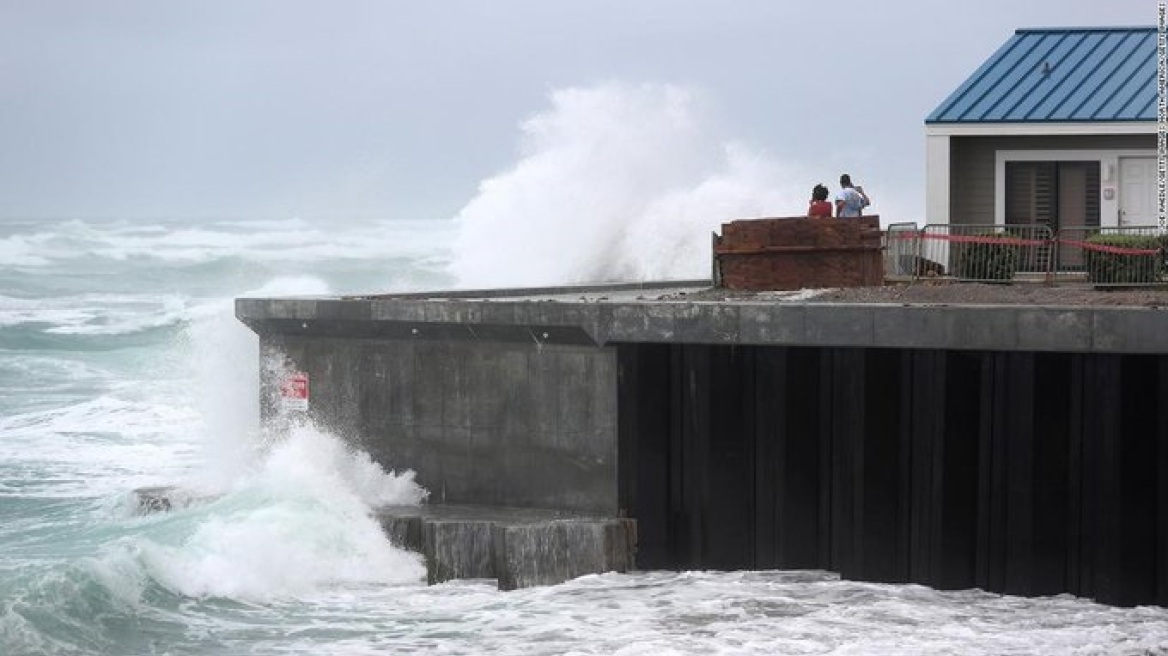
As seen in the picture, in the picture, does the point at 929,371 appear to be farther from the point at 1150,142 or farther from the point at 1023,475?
the point at 1150,142

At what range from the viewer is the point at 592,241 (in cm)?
3841

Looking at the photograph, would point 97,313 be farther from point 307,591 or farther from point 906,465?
point 906,465

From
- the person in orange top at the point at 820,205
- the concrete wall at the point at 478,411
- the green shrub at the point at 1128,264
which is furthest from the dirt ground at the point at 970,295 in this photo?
the concrete wall at the point at 478,411

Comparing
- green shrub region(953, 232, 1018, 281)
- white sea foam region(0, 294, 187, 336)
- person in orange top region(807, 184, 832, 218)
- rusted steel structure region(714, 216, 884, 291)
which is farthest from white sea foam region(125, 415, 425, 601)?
white sea foam region(0, 294, 187, 336)

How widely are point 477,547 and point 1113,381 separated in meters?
5.06

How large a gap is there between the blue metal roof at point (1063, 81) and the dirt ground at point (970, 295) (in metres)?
3.79

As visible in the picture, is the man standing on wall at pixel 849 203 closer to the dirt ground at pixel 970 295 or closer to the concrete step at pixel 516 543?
the dirt ground at pixel 970 295

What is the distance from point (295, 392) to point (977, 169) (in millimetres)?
10170

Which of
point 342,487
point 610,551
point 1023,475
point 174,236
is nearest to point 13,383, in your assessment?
point 342,487

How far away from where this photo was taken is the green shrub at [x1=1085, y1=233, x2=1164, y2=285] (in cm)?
1981

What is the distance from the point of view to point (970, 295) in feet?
61.0

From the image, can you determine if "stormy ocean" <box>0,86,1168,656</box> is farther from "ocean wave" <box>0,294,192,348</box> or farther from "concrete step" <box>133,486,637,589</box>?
"ocean wave" <box>0,294,192,348</box>

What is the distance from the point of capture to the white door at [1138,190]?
78.2 ft

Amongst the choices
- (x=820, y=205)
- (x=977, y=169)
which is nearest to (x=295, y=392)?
(x=820, y=205)
